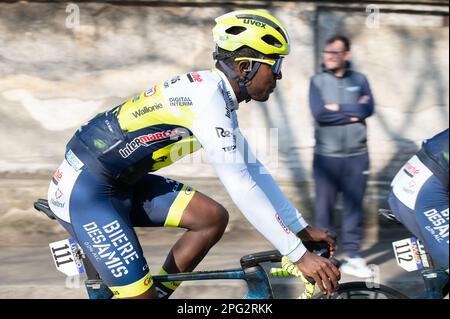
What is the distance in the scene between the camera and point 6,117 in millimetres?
A: 7590

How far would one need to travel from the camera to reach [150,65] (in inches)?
304

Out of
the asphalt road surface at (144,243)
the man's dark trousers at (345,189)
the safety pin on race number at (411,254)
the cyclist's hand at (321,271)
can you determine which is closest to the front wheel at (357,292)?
the safety pin on race number at (411,254)

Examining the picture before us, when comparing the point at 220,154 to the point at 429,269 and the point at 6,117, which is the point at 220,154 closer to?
the point at 429,269

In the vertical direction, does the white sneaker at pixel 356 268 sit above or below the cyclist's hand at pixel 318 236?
below

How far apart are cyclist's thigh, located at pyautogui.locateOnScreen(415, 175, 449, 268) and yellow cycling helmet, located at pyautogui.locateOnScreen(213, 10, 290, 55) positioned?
1118mm

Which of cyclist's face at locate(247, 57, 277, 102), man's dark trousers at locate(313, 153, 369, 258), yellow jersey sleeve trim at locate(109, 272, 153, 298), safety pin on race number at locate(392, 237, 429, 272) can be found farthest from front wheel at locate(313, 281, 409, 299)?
man's dark trousers at locate(313, 153, 369, 258)

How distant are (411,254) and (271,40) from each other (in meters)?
1.51

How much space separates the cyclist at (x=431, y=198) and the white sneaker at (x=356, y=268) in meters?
2.10

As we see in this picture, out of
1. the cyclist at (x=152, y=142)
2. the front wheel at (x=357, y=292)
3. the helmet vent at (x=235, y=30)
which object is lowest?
the front wheel at (x=357, y=292)

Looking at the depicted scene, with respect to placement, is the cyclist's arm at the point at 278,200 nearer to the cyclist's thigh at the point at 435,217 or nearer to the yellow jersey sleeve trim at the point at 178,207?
the yellow jersey sleeve trim at the point at 178,207

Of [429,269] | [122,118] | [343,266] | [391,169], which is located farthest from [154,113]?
[391,169]

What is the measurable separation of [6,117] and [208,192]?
196 centimetres

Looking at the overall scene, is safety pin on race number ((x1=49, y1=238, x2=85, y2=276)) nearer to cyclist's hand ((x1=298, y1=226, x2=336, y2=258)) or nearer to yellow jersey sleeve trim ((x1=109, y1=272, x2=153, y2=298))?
yellow jersey sleeve trim ((x1=109, y1=272, x2=153, y2=298))

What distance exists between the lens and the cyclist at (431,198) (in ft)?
14.5
